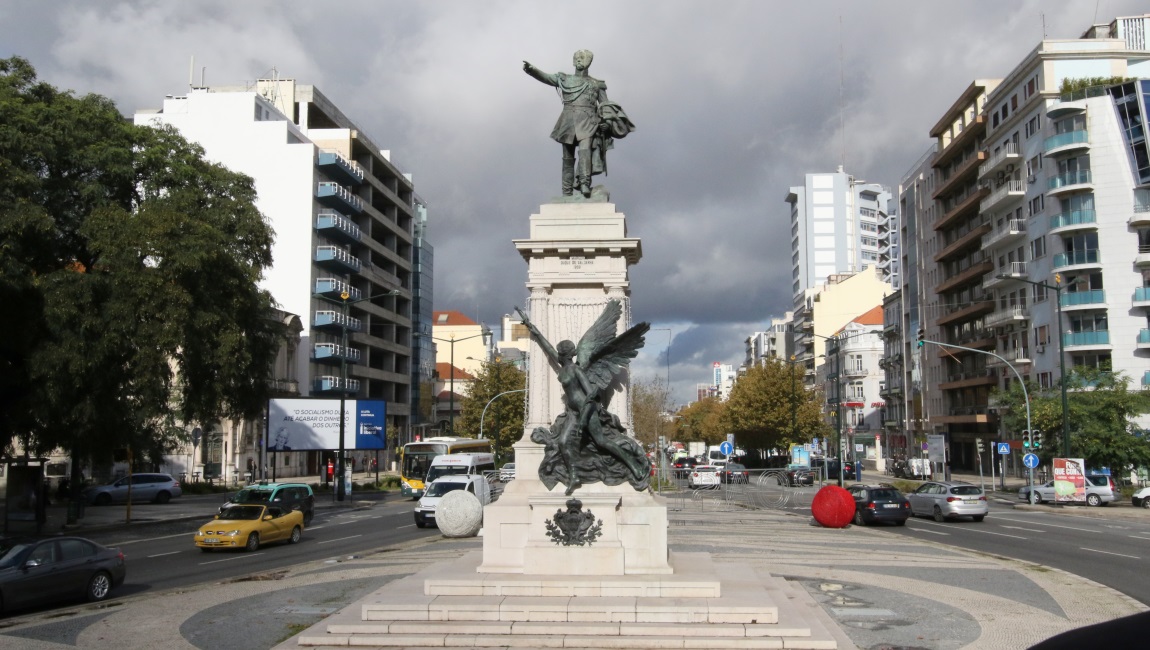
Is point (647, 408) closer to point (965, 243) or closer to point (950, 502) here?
point (965, 243)

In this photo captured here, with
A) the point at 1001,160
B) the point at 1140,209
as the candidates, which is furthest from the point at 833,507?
the point at 1001,160

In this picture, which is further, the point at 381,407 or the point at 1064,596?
the point at 381,407

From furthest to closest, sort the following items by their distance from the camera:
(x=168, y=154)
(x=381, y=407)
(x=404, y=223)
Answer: (x=404, y=223)
(x=381, y=407)
(x=168, y=154)

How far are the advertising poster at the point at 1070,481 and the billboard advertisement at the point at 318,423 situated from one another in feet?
98.5

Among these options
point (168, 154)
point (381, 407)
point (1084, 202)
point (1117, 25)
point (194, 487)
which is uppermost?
point (1117, 25)

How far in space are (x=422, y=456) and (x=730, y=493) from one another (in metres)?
15.8

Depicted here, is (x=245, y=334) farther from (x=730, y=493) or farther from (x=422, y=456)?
(x=730, y=493)

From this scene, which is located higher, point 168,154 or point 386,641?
point 168,154

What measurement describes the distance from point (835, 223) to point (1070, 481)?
335ft

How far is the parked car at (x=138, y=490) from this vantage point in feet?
140

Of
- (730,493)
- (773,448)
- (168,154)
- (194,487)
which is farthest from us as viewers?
(773,448)

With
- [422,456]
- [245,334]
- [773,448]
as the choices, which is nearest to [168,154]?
[245,334]

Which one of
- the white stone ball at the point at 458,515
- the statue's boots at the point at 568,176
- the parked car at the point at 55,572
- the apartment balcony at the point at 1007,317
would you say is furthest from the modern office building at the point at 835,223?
the parked car at the point at 55,572

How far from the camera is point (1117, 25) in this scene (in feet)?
194
